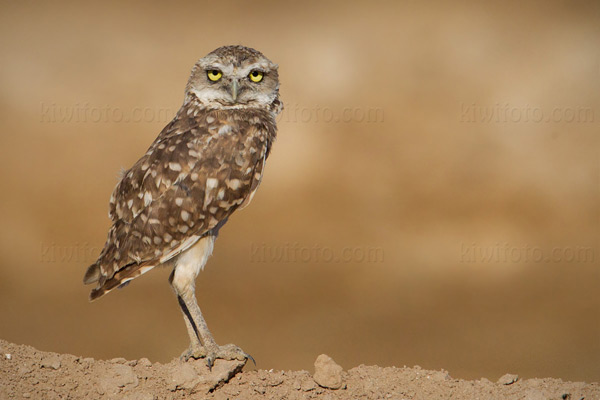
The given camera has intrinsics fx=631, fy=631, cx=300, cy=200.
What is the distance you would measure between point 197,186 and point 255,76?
0.64 meters

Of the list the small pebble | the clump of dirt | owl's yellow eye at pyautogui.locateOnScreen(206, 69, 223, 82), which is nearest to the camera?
the clump of dirt

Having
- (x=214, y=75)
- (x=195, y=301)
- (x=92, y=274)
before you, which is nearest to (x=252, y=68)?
(x=214, y=75)

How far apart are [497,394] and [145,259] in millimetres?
1845

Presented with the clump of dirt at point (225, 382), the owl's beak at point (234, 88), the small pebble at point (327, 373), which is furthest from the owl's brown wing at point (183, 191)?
the small pebble at point (327, 373)

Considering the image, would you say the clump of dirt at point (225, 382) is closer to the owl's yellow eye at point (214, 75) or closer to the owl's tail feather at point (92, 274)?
the owl's tail feather at point (92, 274)

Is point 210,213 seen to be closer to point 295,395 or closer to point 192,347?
point 192,347

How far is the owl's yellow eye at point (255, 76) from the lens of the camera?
3219mm

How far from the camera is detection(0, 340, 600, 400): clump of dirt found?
2.95m

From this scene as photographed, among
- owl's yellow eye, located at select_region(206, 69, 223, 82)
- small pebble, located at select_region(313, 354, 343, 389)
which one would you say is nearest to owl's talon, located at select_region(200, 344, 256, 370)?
small pebble, located at select_region(313, 354, 343, 389)

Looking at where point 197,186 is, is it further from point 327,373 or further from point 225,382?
point 327,373

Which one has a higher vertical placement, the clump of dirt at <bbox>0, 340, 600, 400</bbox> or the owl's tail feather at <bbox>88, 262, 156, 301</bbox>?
the owl's tail feather at <bbox>88, 262, 156, 301</bbox>

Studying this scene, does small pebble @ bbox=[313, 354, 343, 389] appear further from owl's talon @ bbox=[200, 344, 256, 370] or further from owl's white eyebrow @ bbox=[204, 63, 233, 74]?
owl's white eyebrow @ bbox=[204, 63, 233, 74]

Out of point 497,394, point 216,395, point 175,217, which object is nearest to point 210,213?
point 175,217

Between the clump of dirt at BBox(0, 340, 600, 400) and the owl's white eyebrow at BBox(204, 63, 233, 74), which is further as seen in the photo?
the owl's white eyebrow at BBox(204, 63, 233, 74)
